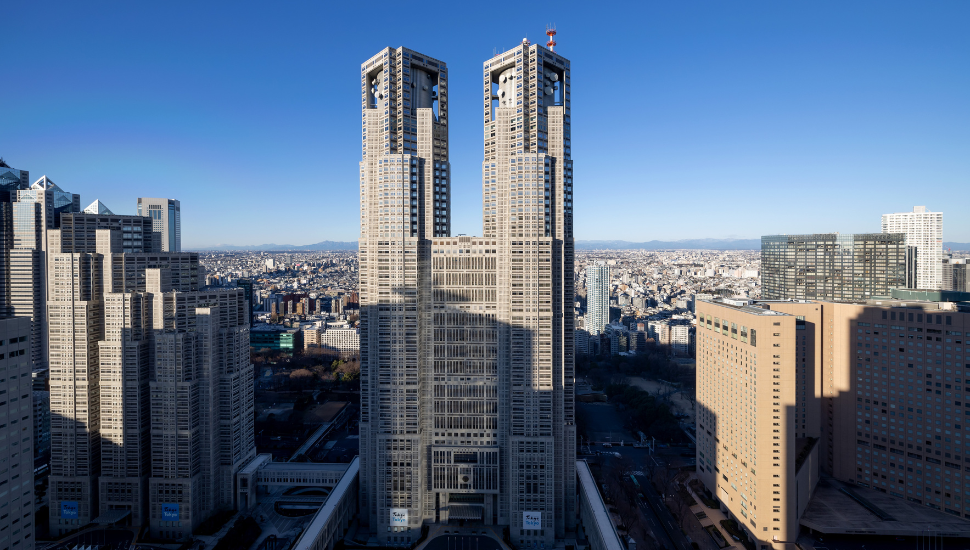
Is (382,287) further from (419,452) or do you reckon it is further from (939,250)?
(939,250)

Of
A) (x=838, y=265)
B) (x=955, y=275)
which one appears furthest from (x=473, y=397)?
(x=955, y=275)

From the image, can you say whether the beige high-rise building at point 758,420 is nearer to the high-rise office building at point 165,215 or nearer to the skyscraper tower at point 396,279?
the skyscraper tower at point 396,279

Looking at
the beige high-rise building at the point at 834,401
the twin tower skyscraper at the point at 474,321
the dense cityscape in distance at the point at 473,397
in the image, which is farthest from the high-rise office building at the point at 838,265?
the twin tower skyscraper at the point at 474,321

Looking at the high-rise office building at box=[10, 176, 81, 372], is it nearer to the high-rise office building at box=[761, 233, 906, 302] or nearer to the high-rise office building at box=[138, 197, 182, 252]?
the high-rise office building at box=[138, 197, 182, 252]

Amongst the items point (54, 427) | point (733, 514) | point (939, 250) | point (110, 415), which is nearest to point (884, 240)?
point (939, 250)

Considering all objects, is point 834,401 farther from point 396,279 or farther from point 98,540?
point 98,540

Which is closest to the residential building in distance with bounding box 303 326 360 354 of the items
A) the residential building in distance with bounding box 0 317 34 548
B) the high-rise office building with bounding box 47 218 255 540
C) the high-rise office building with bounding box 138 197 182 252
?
the high-rise office building with bounding box 138 197 182 252
